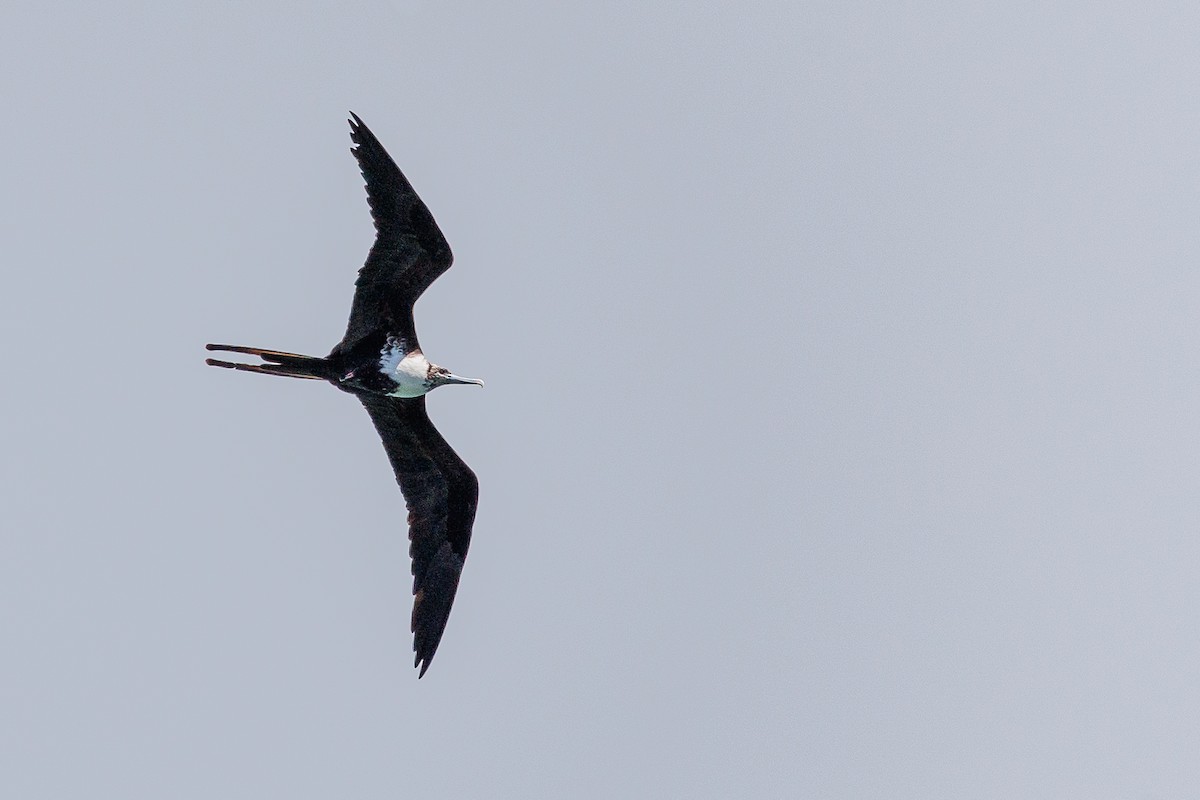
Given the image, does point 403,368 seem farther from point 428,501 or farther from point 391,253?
point 428,501

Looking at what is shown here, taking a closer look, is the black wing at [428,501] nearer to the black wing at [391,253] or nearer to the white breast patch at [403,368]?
the white breast patch at [403,368]

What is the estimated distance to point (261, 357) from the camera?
1653 cm

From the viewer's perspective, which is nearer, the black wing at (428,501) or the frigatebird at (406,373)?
the frigatebird at (406,373)

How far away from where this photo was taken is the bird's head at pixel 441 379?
17859mm

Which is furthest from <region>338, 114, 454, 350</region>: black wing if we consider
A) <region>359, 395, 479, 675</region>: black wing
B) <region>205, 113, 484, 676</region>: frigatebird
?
<region>359, 395, 479, 675</region>: black wing

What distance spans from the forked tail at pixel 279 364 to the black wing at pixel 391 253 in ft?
2.03

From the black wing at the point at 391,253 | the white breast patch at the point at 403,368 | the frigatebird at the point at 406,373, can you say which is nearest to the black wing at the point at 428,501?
the frigatebird at the point at 406,373

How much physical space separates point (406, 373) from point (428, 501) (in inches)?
69.7

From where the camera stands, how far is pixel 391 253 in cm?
1706

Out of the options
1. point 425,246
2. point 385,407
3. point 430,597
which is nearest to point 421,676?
point 430,597

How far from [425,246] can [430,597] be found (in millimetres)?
4212

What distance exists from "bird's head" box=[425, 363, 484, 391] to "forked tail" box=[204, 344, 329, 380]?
4.30ft

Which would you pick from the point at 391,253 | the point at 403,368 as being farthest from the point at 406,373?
the point at 391,253

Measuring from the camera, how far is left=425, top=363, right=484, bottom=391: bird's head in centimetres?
1786
